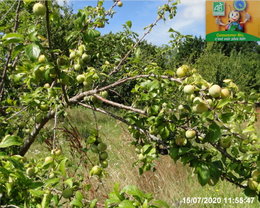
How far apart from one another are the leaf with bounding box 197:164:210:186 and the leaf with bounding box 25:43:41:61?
2.52ft

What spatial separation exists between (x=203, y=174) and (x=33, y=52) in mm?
802

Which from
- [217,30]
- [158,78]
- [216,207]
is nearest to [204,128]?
[158,78]

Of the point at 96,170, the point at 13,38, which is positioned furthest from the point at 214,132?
the point at 13,38

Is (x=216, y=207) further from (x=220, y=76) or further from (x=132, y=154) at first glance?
(x=220, y=76)

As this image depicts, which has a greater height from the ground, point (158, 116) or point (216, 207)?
point (158, 116)

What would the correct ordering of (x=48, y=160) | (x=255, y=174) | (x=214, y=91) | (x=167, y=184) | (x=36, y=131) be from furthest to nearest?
(x=167, y=184) < (x=36, y=131) < (x=48, y=160) < (x=255, y=174) < (x=214, y=91)

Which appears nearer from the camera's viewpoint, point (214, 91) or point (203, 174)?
point (214, 91)

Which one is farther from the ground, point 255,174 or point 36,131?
point 36,131

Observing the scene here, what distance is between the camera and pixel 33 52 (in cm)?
107

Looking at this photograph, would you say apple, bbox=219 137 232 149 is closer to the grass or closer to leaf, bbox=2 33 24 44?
leaf, bbox=2 33 24 44

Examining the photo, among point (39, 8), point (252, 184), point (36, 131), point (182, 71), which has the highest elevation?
point (39, 8)

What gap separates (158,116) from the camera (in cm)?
135

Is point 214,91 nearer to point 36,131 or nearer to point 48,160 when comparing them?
point 48,160

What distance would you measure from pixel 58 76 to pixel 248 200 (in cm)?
313
